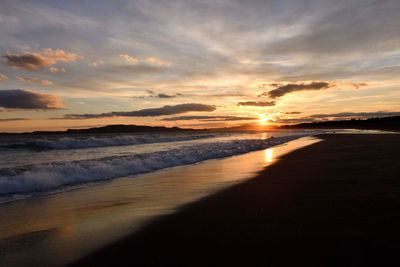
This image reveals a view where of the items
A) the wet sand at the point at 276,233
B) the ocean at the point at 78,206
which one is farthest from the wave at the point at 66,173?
the wet sand at the point at 276,233

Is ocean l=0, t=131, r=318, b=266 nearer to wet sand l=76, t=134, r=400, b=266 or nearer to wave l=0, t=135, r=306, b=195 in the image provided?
wave l=0, t=135, r=306, b=195

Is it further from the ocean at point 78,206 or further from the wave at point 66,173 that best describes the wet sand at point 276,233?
the wave at point 66,173

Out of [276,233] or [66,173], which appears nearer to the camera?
[276,233]

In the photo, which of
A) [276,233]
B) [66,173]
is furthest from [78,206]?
[276,233]

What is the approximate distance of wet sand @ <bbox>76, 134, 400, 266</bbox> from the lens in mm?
2621

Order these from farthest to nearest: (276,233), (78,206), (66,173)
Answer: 1. (66,173)
2. (78,206)
3. (276,233)

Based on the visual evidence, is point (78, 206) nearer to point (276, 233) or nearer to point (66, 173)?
point (66, 173)

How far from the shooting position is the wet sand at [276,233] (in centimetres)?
262

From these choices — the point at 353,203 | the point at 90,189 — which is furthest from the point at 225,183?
the point at 90,189

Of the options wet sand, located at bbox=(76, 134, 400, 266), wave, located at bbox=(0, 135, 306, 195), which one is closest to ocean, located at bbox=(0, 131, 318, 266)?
wave, located at bbox=(0, 135, 306, 195)

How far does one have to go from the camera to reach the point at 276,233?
3199 mm

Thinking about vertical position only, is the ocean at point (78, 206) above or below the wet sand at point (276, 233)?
below

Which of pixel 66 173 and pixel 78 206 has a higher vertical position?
pixel 66 173

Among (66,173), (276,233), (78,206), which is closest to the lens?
(276,233)
